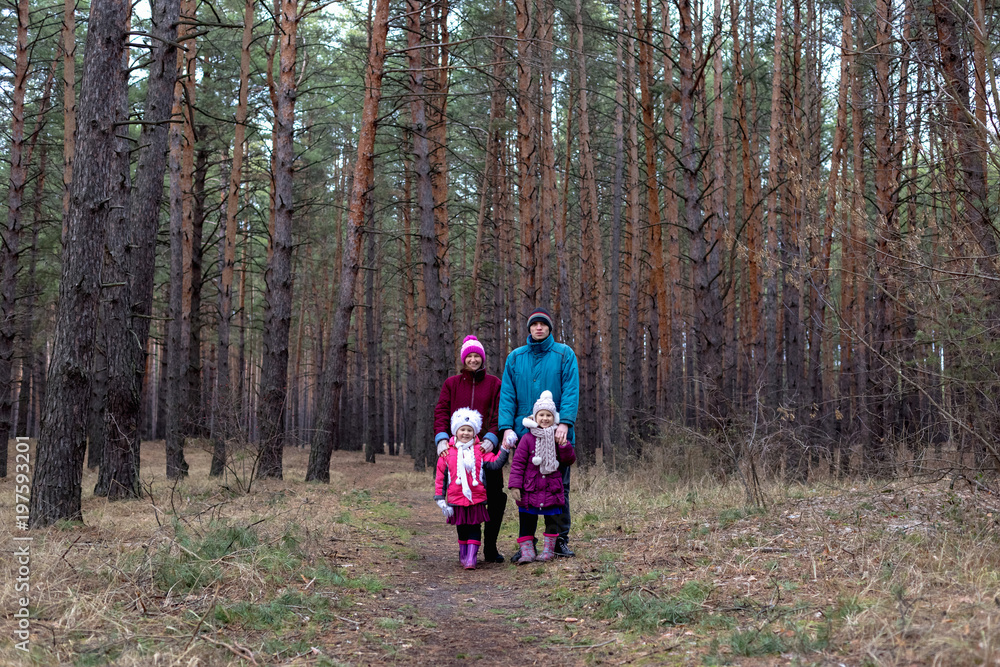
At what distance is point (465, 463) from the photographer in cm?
629

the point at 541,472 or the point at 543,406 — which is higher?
the point at 543,406

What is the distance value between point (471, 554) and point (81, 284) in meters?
4.29

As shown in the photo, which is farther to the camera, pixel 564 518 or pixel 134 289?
pixel 134 289

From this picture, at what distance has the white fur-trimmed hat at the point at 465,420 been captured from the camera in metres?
6.28

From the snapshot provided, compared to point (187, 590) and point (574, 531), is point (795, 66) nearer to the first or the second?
point (574, 531)

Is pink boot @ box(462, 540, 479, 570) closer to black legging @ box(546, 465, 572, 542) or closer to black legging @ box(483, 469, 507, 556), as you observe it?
black legging @ box(483, 469, 507, 556)

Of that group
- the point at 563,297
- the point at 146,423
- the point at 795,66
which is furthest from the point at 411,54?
the point at 146,423

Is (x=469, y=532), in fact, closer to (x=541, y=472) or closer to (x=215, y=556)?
(x=541, y=472)

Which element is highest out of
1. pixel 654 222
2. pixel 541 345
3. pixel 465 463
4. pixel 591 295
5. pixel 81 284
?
pixel 654 222

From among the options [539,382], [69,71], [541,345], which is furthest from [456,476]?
[69,71]

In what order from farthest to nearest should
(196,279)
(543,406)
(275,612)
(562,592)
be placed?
(196,279)
(543,406)
(562,592)
(275,612)

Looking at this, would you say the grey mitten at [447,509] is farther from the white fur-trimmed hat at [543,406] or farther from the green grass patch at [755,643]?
the green grass patch at [755,643]

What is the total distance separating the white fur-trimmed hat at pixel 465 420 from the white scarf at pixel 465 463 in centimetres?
11

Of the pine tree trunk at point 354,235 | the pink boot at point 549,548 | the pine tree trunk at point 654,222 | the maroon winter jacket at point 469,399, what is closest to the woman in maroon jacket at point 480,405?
the maroon winter jacket at point 469,399
